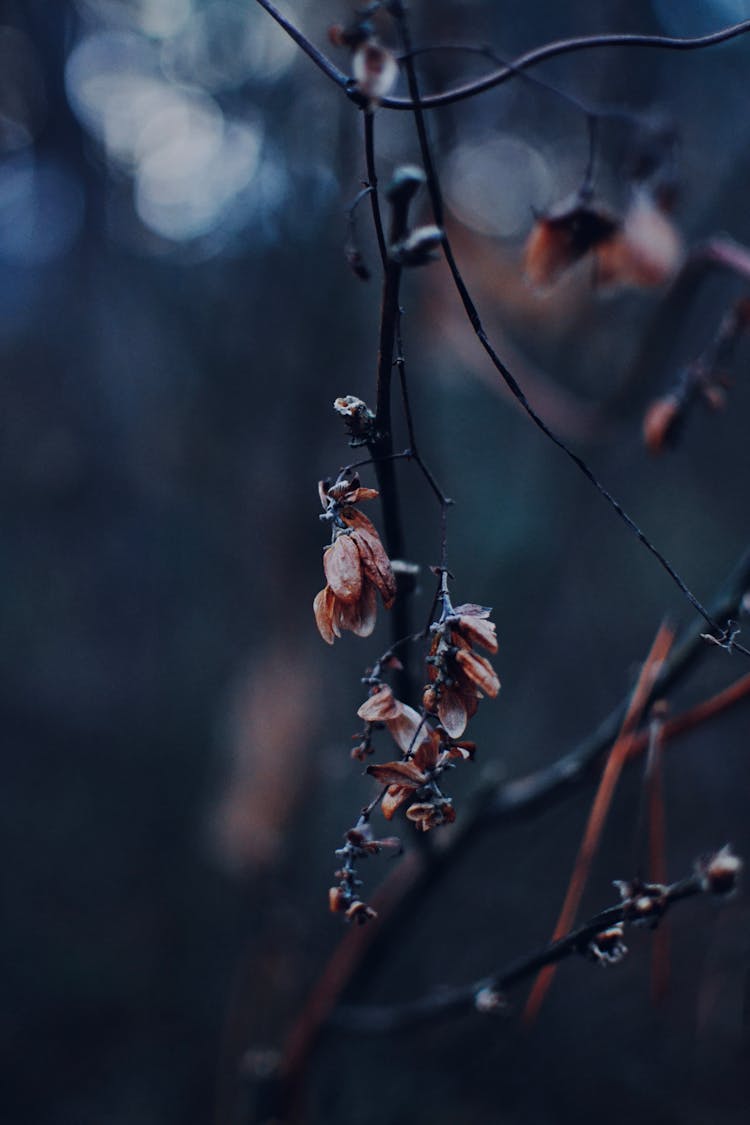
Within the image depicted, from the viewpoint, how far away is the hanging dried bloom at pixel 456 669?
1.12ft

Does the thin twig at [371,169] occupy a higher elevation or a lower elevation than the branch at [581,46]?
lower

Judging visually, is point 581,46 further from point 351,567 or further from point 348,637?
point 348,637

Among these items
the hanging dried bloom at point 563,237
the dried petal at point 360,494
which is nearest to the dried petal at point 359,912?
the dried petal at point 360,494

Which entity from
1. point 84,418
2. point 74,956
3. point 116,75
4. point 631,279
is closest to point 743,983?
point 631,279

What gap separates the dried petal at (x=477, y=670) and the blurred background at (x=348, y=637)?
35 centimetres

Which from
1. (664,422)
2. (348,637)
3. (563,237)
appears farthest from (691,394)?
(348,637)

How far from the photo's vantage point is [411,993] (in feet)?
5.06

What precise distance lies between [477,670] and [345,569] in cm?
8

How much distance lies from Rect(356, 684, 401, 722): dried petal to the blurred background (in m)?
0.32

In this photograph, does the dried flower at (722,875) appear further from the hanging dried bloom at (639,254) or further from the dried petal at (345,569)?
the hanging dried bloom at (639,254)

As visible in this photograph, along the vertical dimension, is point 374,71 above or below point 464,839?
above

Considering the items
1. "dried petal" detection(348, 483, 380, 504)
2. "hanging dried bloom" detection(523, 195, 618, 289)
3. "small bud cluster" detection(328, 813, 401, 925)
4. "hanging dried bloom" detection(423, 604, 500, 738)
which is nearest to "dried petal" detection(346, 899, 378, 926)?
"small bud cluster" detection(328, 813, 401, 925)

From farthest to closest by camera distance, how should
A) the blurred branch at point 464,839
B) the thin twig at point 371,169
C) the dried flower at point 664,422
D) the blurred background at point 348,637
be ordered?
the blurred background at point 348,637
the dried flower at point 664,422
the blurred branch at point 464,839
the thin twig at point 371,169

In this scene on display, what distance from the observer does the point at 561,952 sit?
41 cm
